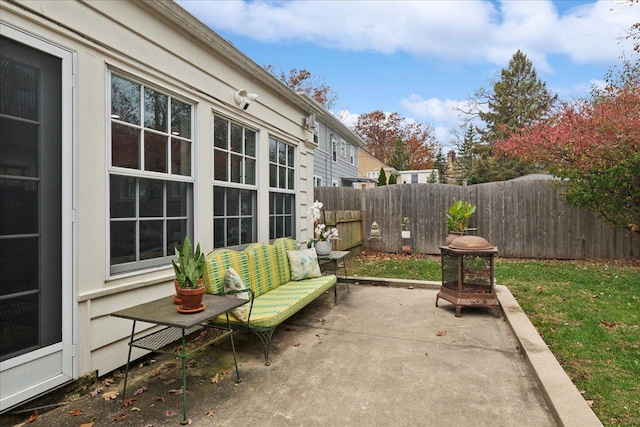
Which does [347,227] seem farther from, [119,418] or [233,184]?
[119,418]

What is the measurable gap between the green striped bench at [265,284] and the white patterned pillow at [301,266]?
0.07m

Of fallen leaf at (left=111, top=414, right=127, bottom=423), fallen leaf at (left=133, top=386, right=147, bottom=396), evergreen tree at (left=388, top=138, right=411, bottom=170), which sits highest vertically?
evergreen tree at (left=388, top=138, right=411, bottom=170)

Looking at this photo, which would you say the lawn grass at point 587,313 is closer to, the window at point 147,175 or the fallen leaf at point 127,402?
the fallen leaf at point 127,402

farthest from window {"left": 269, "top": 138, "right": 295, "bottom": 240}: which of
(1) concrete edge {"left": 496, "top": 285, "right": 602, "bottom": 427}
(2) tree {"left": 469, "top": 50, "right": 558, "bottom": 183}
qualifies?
(2) tree {"left": 469, "top": 50, "right": 558, "bottom": 183}

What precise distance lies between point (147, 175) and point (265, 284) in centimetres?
170

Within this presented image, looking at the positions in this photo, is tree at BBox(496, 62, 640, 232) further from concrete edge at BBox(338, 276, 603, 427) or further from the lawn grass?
concrete edge at BBox(338, 276, 603, 427)

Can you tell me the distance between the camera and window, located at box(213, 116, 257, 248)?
4023 millimetres

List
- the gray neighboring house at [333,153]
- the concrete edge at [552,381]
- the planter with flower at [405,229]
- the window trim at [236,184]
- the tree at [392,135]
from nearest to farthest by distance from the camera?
1. the concrete edge at [552,381]
2. the window trim at [236,184]
3. the planter with flower at [405,229]
4. the gray neighboring house at [333,153]
5. the tree at [392,135]

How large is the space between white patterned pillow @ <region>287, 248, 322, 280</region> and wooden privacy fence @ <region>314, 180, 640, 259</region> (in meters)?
3.98

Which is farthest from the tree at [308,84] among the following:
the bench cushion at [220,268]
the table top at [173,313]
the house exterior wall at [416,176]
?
the table top at [173,313]

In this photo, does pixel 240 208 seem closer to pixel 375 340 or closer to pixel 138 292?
pixel 138 292

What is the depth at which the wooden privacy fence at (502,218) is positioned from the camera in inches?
313

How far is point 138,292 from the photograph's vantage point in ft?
9.68

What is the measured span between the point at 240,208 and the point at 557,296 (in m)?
4.61
